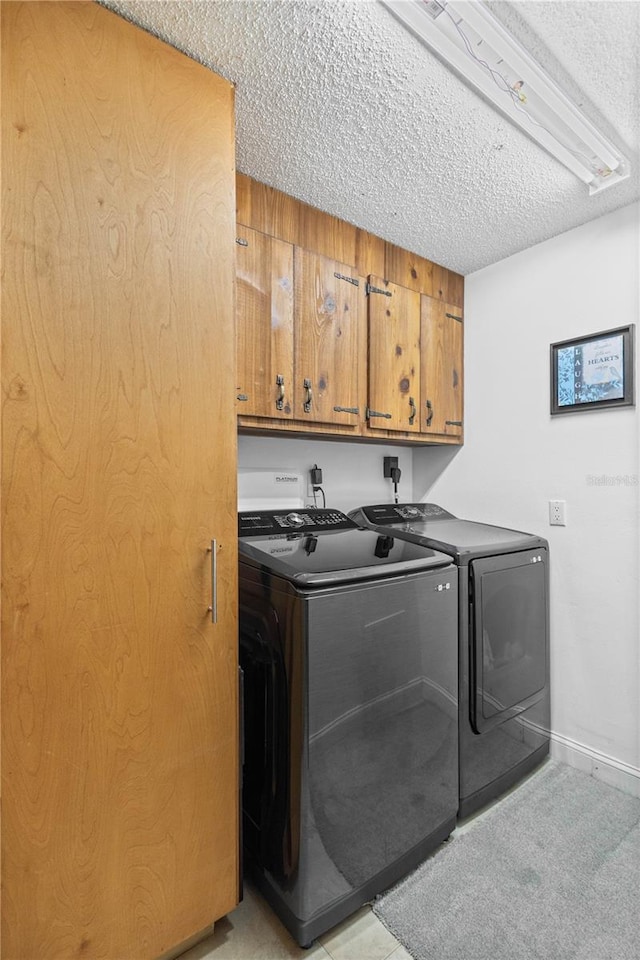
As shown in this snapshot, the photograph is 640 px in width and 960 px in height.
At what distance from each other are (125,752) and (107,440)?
2.52 feet

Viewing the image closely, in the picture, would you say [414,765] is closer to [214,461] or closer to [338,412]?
[214,461]

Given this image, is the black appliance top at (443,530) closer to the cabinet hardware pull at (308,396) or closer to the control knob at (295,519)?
the control knob at (295,519)

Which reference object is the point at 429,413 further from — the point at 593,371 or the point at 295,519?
the point at 295,519

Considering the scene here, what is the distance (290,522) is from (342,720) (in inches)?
34.8

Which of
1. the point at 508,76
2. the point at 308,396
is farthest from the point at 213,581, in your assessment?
the point at 508,76

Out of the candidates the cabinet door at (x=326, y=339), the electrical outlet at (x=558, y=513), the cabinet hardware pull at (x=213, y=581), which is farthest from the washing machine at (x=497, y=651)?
the cabinet hardware pull at (x=213, y=581)

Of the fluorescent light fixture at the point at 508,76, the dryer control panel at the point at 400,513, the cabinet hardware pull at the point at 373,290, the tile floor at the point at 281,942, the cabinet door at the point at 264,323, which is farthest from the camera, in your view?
the dryer control panel at the point at 400,513

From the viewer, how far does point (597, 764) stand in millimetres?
2035

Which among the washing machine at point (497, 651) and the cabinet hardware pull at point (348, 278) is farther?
the cabinet hardware pull at point (348, 278)

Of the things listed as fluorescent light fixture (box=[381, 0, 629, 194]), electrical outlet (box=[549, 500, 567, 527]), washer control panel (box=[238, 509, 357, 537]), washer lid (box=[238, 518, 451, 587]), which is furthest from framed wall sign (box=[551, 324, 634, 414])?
washer control panel (box=[238, 509, 357, 537])

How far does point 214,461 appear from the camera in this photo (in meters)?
1.26

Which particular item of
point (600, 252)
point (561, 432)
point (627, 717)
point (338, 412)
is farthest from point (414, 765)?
point (600, 252)

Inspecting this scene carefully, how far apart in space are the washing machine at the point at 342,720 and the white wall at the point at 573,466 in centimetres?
85

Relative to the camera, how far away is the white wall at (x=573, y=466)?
6.47 ft
